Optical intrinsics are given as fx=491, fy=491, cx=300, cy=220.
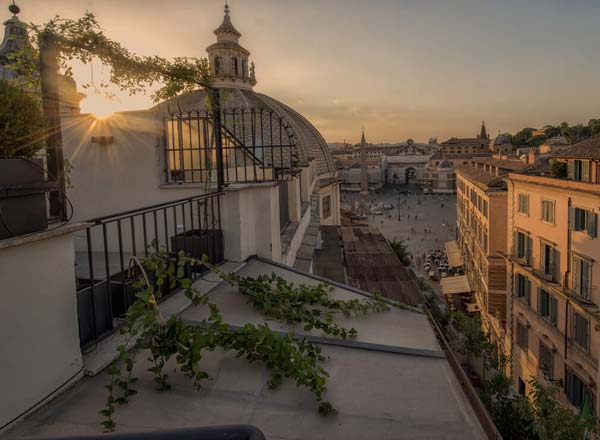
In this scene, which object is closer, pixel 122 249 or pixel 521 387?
pixel 122 249

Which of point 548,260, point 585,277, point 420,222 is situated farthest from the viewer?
point 420,222

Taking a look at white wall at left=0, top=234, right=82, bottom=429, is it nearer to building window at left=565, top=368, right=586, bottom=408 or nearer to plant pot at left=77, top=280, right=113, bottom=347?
plant pot at left=77, top=280, right=113, bottom=347

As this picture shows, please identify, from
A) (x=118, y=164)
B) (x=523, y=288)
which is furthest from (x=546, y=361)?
(x=118, y=164)

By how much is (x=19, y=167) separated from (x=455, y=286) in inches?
1288

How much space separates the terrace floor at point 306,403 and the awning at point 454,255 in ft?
125

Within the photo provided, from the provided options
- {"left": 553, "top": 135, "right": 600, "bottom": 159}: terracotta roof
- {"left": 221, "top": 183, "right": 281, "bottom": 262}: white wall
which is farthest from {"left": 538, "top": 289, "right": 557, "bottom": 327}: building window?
{"left": 221, "top": 183, "right": 281, "bottom": 262}: white wall

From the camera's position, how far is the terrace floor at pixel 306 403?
2.36m

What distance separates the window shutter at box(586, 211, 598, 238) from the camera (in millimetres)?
14180

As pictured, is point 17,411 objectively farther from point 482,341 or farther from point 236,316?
point 482,341

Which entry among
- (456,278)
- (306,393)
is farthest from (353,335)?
(456,278)

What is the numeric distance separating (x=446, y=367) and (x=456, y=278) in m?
32.4

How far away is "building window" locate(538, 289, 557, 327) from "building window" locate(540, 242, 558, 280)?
68cm

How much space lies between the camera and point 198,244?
16.3ft

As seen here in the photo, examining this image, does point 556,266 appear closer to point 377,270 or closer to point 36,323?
point 377,270
